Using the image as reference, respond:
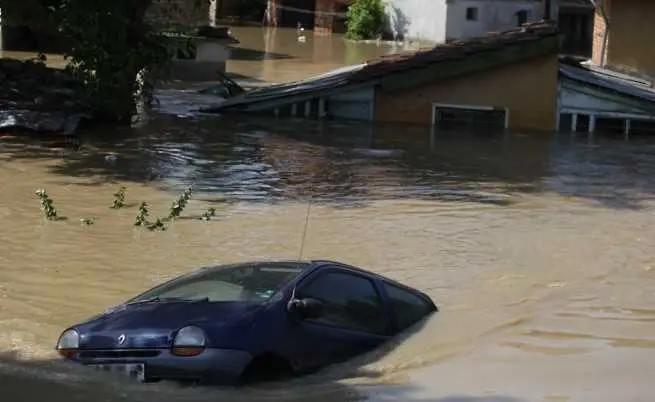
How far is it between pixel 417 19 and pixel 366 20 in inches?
150

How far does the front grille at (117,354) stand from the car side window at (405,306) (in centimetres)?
235

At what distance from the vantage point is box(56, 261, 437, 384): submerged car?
25.3 ft

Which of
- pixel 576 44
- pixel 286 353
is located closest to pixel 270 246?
pixel 286 353

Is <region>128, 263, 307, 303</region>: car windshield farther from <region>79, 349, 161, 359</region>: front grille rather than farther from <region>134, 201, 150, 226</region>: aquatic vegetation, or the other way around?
<region>134, 201, 150, 226</region>: aquatic vegetation

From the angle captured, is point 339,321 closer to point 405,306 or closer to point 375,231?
point 405,306

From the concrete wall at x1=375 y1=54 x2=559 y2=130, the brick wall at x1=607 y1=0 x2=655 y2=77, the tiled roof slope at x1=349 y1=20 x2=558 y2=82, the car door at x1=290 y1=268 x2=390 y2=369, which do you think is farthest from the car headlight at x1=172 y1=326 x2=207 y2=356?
the brick wall at x1=607 y1=0 x2=655 y2=77

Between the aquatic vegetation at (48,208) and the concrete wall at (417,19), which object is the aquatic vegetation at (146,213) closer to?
the aquatic vegetation at (48,208)

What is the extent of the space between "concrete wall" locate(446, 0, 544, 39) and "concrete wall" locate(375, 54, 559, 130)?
25037mm

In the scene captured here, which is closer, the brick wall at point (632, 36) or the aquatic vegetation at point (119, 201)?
the aquatic vegetation at point (119, 201)

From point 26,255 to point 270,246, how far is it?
3109mm

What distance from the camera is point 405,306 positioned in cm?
962

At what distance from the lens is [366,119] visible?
93.8ft

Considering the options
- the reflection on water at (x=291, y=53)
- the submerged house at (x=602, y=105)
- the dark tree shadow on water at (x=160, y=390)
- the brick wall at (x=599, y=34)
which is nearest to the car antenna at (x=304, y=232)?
the dark tree shadow on water at (x=160, y=390)

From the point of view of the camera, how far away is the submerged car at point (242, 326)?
771 cm
